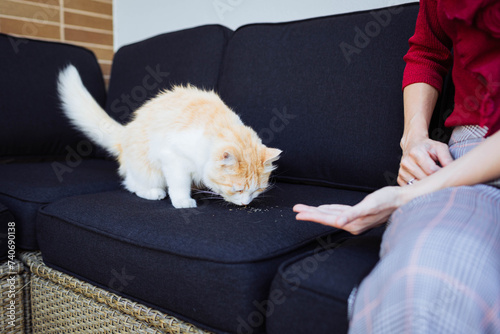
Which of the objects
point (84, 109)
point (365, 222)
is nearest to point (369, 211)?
point (365, 222)

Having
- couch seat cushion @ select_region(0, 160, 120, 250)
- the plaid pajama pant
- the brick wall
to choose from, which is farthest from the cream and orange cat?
the brick wall

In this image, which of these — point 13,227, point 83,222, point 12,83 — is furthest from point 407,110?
point 12,83

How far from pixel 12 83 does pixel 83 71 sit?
1.31 feet

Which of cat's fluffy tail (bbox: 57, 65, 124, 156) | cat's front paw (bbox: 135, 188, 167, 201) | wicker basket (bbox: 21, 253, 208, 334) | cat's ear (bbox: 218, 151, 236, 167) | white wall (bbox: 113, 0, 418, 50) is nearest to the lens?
wicker basket (bbox: 21, 253, 208, 334)

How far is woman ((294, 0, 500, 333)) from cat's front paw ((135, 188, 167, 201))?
720 mm

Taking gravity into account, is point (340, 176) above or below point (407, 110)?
below

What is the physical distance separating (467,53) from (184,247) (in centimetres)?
73

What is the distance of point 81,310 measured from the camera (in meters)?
1.14

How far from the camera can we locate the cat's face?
1187mm

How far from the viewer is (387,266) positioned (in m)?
0.61

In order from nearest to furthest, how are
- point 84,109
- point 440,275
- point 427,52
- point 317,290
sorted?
point 440,275, point 317,290, point 427,52, point 84,109

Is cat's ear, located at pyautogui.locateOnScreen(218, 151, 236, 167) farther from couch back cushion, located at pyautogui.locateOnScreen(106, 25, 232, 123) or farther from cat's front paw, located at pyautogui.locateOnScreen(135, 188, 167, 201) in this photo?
couch back cushion, located at pyautogui.locateOnScreen(106, 25, 232, 123)

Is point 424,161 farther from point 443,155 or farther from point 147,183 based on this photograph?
point 147,183

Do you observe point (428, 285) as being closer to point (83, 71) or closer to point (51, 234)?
point (51, 234)
